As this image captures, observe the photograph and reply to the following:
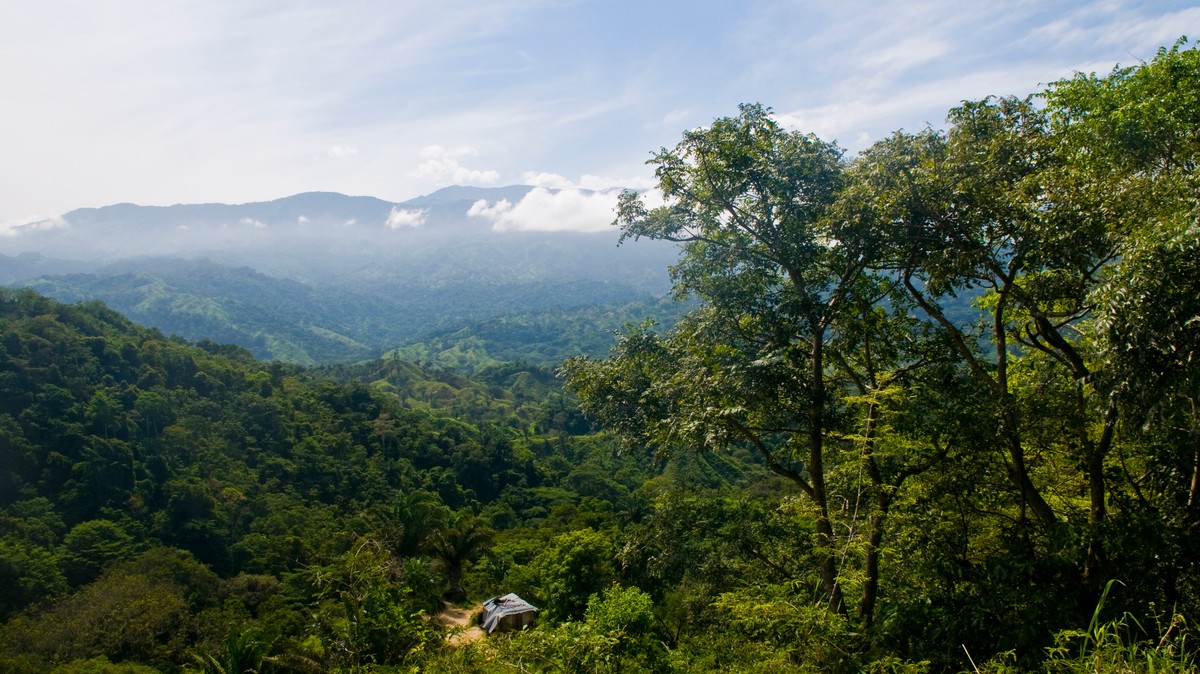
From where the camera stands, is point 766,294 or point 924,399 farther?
point 766,294

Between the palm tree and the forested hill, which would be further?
the palm tree

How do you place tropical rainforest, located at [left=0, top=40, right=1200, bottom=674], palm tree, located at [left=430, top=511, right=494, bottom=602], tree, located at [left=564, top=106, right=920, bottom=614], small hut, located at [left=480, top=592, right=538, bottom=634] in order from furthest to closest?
palm tree, located at [left=430, top=511, right=494, bottom=602]
small hut, located at [left=480, top=592, right=538, bottom=634]
tree, located at [left=564, top=106, right=920, bottom=614]
tropical rainforest, located at [left=0, top=40, right=1200, bottom=674]

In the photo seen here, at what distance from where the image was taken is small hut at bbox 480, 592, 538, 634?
18188 millimetres

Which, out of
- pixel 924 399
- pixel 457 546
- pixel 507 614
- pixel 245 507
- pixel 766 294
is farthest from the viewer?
pixel 245 507

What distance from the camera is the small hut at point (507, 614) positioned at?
1819 centimetres

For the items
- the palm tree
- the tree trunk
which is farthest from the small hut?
the tree trunk

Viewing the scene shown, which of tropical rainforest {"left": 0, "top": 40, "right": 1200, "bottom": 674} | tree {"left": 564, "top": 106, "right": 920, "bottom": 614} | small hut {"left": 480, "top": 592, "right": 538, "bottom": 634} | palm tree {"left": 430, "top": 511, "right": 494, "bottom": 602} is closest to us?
tropical rainforest {"left": 0, "top": 40, "right": 1200, "bottom": 674}

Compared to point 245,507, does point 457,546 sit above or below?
above

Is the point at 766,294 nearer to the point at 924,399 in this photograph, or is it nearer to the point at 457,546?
the point at 924,399

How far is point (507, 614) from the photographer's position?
18.5 meters

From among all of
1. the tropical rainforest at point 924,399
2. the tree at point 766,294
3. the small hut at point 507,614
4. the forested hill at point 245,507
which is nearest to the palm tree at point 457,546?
the forested hill at point 245,507

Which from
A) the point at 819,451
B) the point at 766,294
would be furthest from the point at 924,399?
the point at 766,294

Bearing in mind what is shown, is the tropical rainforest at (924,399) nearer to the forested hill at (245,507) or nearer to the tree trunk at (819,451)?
the tree trunk at (819,451)

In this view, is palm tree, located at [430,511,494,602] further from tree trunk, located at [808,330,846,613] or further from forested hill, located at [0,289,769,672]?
tree trunk, located at [808,330,846,613]
